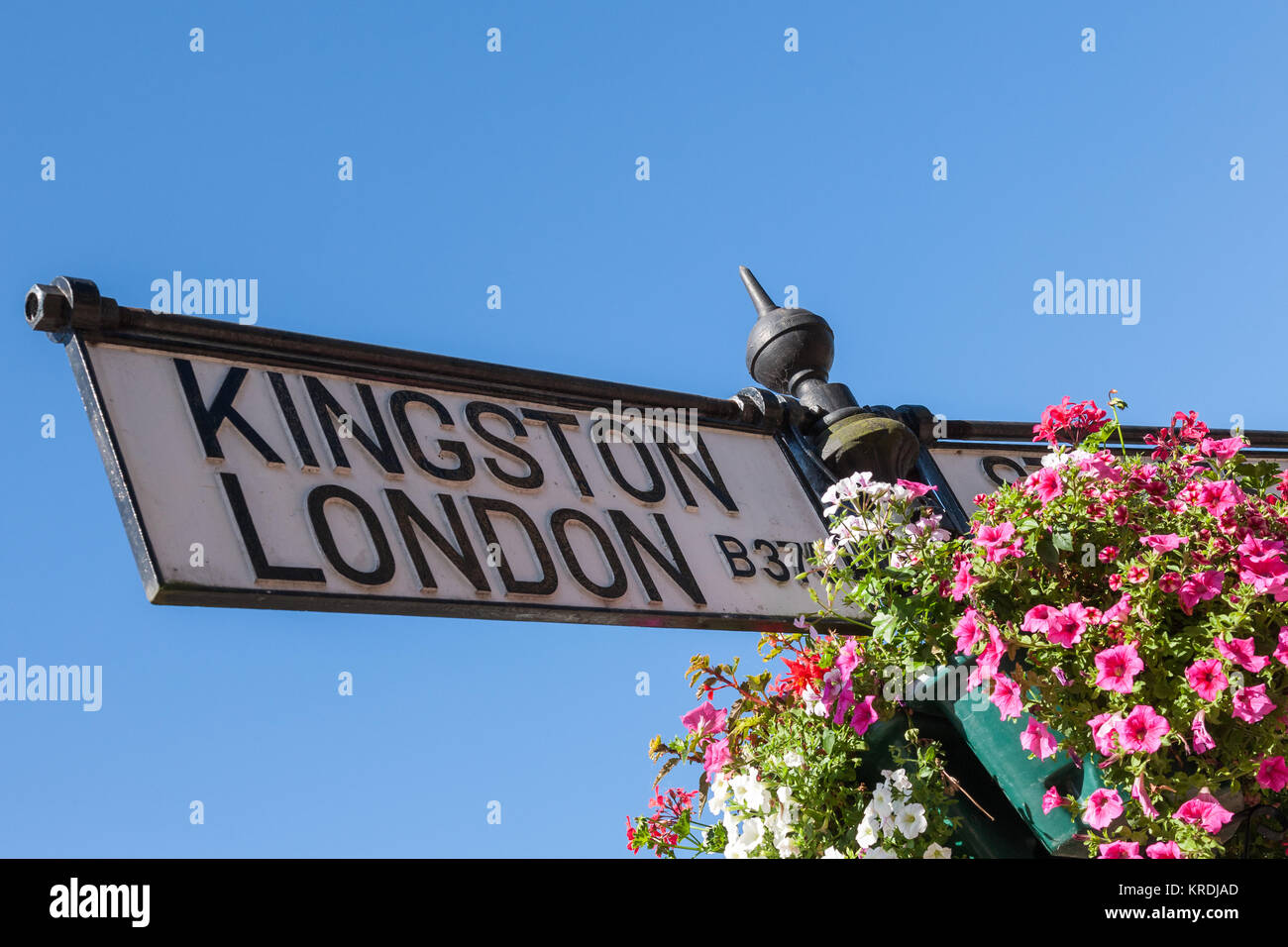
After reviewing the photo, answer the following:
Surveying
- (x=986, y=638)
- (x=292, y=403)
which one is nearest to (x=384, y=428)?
(x=292, y=403)

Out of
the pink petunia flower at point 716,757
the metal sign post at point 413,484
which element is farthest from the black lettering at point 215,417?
the pink petunia flower at point 716,757

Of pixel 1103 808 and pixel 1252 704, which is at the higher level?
pixel 1252 704

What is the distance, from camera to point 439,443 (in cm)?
264

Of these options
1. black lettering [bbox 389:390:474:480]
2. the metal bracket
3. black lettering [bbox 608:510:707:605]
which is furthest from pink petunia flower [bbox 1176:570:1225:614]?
the metal bracket

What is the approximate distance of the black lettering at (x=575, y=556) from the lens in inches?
99.5

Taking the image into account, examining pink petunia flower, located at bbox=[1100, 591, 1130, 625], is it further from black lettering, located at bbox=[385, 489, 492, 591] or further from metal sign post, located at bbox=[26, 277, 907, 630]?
black lettering, located at bbox=[385, 489, 492, 591]

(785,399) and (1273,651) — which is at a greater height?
(785,399)

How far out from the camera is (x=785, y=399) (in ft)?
10.7

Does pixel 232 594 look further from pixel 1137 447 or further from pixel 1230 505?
pixel 1137 447

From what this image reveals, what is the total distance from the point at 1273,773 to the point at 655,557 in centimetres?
121

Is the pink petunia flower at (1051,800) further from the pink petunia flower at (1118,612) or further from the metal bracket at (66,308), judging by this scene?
the metal bracket at (66,308)

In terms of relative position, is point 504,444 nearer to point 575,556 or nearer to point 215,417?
point 575,556

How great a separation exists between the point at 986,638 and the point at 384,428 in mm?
1250

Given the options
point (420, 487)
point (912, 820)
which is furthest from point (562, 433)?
point (912, 820)
